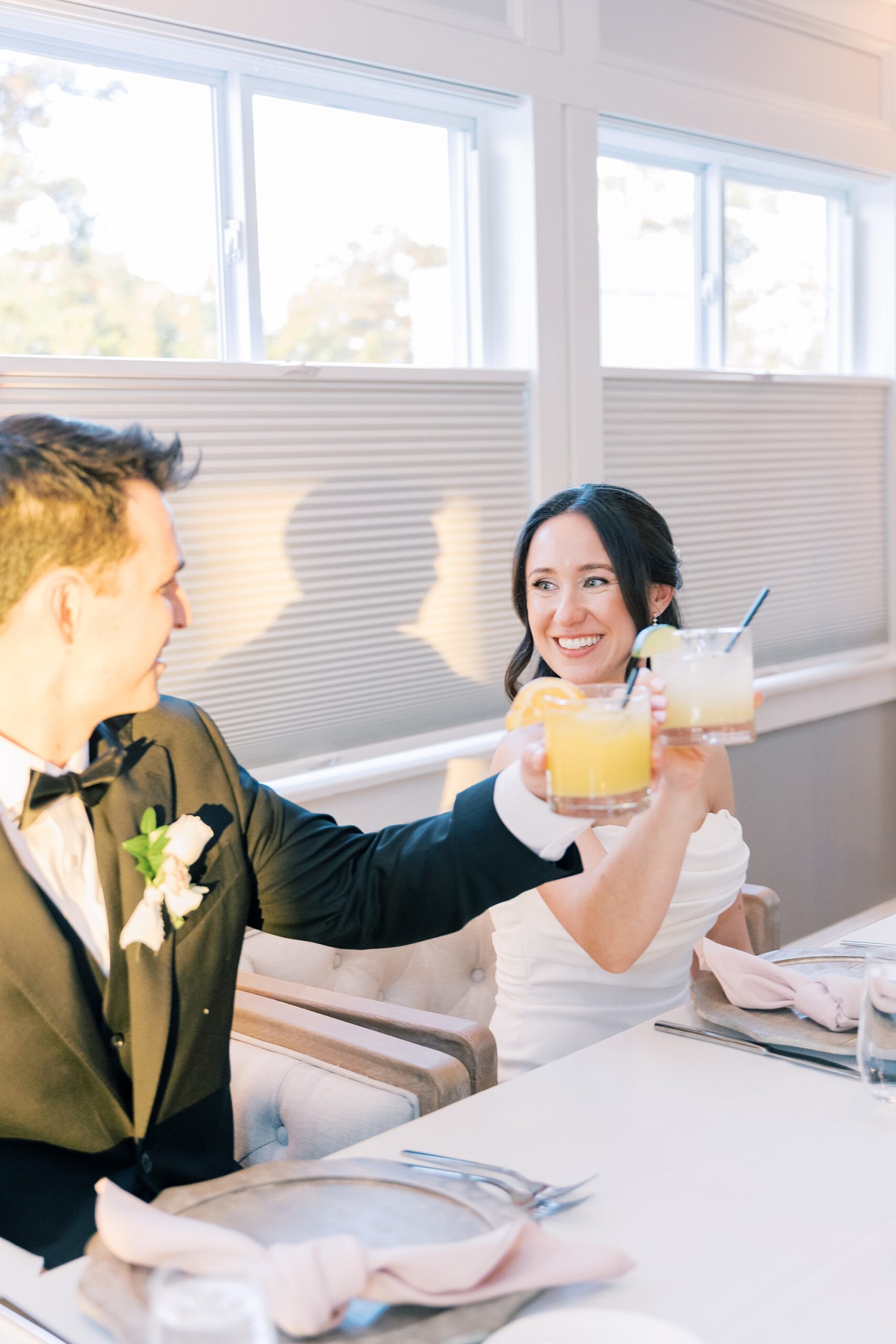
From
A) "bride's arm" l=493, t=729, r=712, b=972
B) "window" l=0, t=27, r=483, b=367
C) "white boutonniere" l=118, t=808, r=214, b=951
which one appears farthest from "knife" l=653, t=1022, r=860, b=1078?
"window" l=0, t=27, r=483, b=367

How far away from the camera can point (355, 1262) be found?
0.89 meters

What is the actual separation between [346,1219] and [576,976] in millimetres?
922

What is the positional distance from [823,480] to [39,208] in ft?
9.00

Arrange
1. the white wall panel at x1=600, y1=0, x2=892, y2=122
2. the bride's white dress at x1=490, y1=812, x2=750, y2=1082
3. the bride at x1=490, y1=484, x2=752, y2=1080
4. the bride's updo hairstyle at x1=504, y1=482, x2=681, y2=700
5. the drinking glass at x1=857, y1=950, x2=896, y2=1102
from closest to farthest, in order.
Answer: the drinking glass at x1=857, y1=950, x2=896, y2=1102
the bride at x1=490, y1=484, x2=752, y2=1080
the bride's white dress at x1=490, y1=812, x2=750, y2=1082
the bride's updo hairstyle at x1=504, y1=482, x2=681, y2=700
the white wall panel at x1=600, y1=0, x2=892, y2=122

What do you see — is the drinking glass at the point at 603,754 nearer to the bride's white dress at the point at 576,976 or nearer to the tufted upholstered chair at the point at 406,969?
the bride's white dress at the point at 576,976

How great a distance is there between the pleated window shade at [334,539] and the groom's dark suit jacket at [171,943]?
1095mm

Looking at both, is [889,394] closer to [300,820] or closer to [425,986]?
[425,986]

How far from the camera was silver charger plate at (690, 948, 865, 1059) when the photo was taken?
1.40 metres

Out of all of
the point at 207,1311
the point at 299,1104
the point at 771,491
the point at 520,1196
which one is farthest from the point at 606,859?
the point at 771,491

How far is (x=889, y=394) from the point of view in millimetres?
4641

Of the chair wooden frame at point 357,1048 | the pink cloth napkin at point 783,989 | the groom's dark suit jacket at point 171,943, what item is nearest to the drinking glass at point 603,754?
the groom's dark suit jacket at point 171,943

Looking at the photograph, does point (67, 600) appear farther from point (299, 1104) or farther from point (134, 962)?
point (299, 1104)

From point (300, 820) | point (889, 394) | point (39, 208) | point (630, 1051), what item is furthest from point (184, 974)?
point (889, 394)

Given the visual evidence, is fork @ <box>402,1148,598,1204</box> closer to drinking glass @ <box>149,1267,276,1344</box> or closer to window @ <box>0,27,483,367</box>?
drinking glass @ <box>149,1267,276,1344</box>
